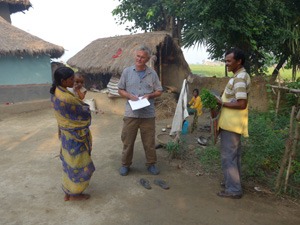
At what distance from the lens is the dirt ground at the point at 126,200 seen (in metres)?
2.70

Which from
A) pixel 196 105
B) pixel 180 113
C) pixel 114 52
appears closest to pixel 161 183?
pixel 180 113

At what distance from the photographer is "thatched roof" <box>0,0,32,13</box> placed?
10.6 metres

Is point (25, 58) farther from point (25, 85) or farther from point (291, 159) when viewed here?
point (291, 159)

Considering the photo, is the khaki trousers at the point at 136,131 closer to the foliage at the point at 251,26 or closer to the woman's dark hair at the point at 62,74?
the woman's dark hair at the point at 62,74

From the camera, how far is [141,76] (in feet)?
11.5

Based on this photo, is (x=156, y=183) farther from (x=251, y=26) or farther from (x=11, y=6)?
(x=11, y=6)

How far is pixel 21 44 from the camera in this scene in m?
8.74

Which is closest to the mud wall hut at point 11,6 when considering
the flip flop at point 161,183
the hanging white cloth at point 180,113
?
the hanging white cloth at point 180,113

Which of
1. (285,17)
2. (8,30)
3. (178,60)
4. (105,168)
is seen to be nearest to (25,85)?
(8,30)

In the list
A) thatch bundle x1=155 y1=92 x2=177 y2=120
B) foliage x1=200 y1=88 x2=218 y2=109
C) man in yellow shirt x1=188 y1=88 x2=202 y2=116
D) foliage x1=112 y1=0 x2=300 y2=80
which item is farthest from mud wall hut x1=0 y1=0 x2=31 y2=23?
foliage x1=200 y1=88 x2=218 y2=109

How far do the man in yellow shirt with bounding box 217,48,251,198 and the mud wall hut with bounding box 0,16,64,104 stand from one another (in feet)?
26.1

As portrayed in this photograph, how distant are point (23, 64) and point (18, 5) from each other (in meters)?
3.48

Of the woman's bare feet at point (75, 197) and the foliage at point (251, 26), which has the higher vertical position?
the foliage at point (251, 26)

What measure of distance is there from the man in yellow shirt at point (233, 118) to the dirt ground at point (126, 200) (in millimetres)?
309
